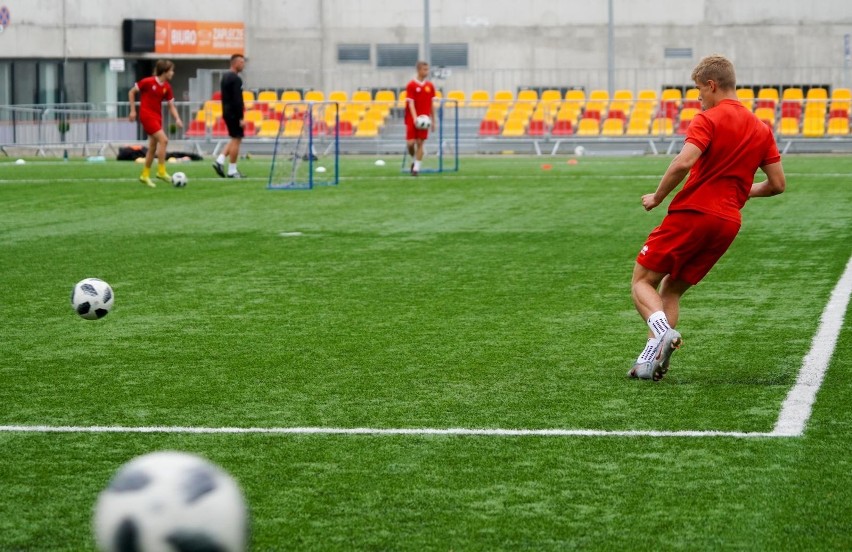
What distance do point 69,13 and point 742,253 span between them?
29.7 meters

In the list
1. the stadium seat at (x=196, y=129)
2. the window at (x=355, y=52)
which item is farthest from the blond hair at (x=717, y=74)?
the window at (x=355, y=52)

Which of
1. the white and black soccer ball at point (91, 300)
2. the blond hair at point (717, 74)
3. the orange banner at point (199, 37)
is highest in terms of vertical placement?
the orange banner at point (199, 37)

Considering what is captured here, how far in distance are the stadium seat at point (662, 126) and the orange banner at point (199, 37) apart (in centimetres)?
1391

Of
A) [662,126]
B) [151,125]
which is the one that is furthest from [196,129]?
[151,125]

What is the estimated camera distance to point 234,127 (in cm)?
2525

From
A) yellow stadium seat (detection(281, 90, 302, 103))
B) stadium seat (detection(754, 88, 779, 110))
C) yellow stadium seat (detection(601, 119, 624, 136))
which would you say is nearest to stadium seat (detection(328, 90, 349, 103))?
yellow stadium seat (detection(281, 90, 302, 103))

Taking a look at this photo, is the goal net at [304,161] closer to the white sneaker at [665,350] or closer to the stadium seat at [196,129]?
the stadium seat at [196,129]

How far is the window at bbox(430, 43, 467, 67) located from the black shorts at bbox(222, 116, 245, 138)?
18755mm

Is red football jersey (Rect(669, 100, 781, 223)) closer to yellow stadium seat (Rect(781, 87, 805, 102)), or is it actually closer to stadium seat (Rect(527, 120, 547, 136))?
stadium seat (Rect(527, 120, 547, 136))

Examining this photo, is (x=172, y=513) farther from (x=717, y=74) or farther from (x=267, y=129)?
(x=267, y=129)

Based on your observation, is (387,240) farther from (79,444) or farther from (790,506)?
(790,506)

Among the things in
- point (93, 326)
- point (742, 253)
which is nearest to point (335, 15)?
point (742, 253)

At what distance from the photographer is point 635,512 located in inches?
215

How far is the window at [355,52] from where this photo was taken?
44156mm
